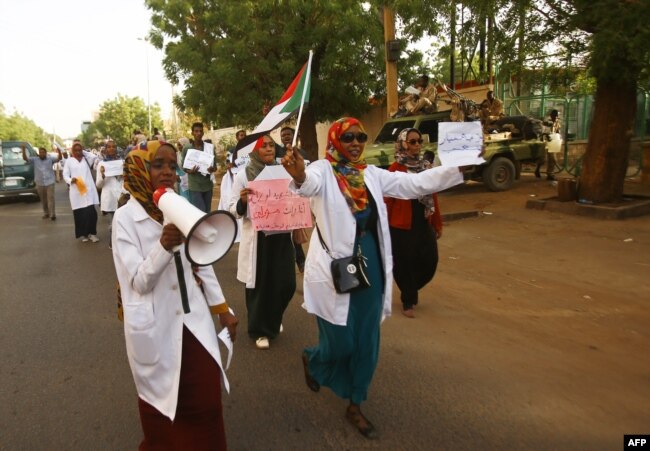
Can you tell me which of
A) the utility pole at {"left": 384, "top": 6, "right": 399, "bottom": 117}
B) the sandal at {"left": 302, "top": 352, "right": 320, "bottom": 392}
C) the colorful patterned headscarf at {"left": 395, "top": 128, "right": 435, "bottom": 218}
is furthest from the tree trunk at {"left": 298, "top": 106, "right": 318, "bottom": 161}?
the sandal at {"left": 302, "top": 352, "right": 320, "bottom": 392}

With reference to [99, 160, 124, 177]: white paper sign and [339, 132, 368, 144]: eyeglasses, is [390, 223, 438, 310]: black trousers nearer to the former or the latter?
[339, 132, 368, 144]: eyeglasses

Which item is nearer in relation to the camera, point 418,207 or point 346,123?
point 346,123

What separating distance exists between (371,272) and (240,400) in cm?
127

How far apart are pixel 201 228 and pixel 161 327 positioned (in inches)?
24.8

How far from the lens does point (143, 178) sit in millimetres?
2184

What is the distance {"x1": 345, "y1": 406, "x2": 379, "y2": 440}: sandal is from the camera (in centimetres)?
290

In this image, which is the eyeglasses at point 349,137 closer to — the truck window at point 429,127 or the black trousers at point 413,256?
the black trousers at point 413,256

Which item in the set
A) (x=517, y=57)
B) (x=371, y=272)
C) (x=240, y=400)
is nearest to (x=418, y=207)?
(x=371, y=272)

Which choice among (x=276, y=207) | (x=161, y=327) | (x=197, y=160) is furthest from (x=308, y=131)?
(x=161, y=327)

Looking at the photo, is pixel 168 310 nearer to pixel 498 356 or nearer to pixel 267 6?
pixel 498 356

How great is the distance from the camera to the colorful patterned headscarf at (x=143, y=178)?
218 cm

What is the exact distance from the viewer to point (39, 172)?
12562 mm

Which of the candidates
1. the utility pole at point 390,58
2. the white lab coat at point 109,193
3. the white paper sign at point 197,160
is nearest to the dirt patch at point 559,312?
the white paper sign at point 197,160

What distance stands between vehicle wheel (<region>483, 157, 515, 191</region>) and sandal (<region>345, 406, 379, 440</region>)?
10492mm
